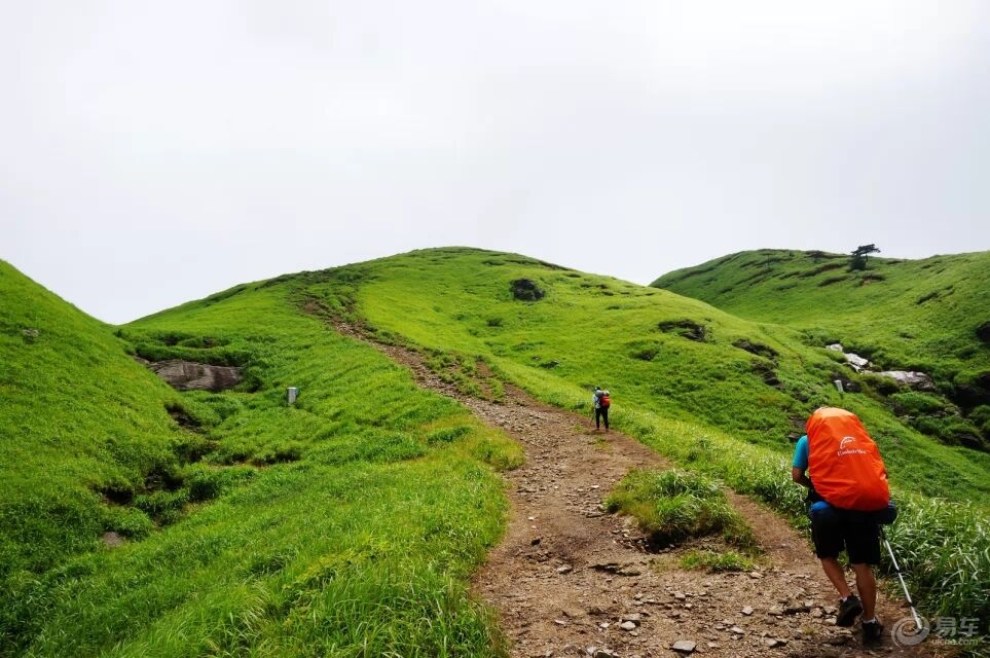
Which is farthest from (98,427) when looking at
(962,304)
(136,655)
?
(962,304)

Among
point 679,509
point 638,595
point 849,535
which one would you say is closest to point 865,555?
point 849,535

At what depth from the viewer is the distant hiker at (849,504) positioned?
7090 mm

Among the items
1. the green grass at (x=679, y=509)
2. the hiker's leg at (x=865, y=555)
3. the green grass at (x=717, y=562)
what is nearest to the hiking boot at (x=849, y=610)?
the hiker's leg at (x=865, y=555)

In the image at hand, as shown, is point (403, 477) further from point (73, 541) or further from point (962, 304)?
point (962, 304)

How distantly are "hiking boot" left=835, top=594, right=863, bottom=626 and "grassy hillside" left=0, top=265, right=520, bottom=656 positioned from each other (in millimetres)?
4959

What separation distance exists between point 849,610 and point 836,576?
0.44 metres

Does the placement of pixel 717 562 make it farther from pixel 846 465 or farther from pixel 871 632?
pixel 846 465

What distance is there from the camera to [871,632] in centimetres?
709

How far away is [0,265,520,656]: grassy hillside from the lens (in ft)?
26.8

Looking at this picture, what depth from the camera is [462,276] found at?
330 ft

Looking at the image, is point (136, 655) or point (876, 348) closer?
point (136, 655)

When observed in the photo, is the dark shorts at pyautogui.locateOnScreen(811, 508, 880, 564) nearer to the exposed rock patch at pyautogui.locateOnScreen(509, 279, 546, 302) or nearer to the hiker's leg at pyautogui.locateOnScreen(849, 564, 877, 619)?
the hiker's leg at pyautogui.locateOnScreen(849, 564, 877, 619)

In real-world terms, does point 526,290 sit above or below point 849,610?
above

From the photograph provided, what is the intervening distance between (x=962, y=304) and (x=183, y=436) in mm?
87230
